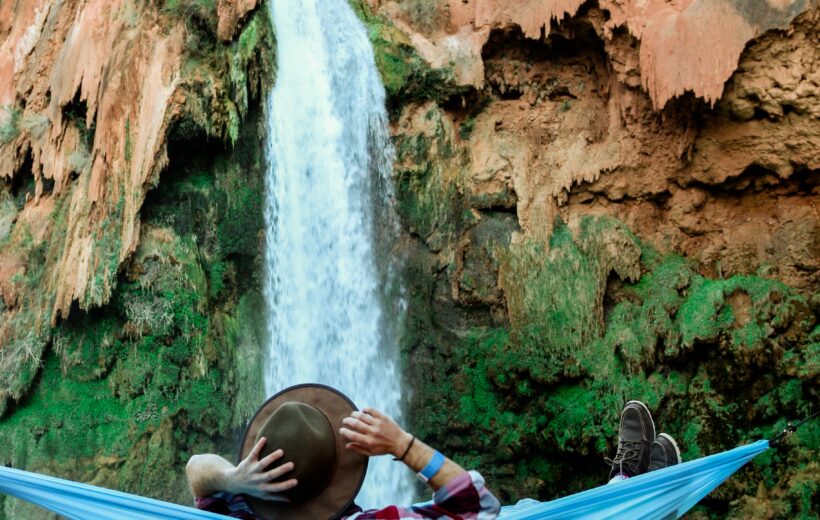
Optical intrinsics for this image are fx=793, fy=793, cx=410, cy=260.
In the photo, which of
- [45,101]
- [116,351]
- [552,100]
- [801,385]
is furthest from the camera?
[45,101]

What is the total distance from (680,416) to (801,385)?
118cm

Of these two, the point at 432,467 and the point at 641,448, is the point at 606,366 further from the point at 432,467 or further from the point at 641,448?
the point at 432,467

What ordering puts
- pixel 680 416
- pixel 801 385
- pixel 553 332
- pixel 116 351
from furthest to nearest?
pixel 116 351
pixel 553 332
pixel 680 416
pixel 801 385

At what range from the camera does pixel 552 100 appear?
9.99 metres

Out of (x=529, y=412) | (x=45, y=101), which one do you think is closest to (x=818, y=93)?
(x=529, y=412)

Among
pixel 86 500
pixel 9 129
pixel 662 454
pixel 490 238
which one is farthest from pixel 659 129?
pixel 9 129

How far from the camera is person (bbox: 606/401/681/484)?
15.7ft

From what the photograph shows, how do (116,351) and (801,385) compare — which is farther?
(116,351)

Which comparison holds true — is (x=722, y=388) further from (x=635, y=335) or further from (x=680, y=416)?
(x=635, y=335)

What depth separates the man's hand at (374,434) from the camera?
209 cm

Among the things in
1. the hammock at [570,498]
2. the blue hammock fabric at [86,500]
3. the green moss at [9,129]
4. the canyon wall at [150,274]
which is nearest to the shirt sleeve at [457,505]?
the hammock at [570,498]

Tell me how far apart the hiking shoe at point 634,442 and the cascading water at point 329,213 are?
4323mm

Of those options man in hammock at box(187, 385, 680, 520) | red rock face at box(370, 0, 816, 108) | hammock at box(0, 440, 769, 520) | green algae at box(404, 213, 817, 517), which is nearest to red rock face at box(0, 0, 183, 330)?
green algae at box(404, 213, 817, 517)

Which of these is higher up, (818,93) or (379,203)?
(818,93)
